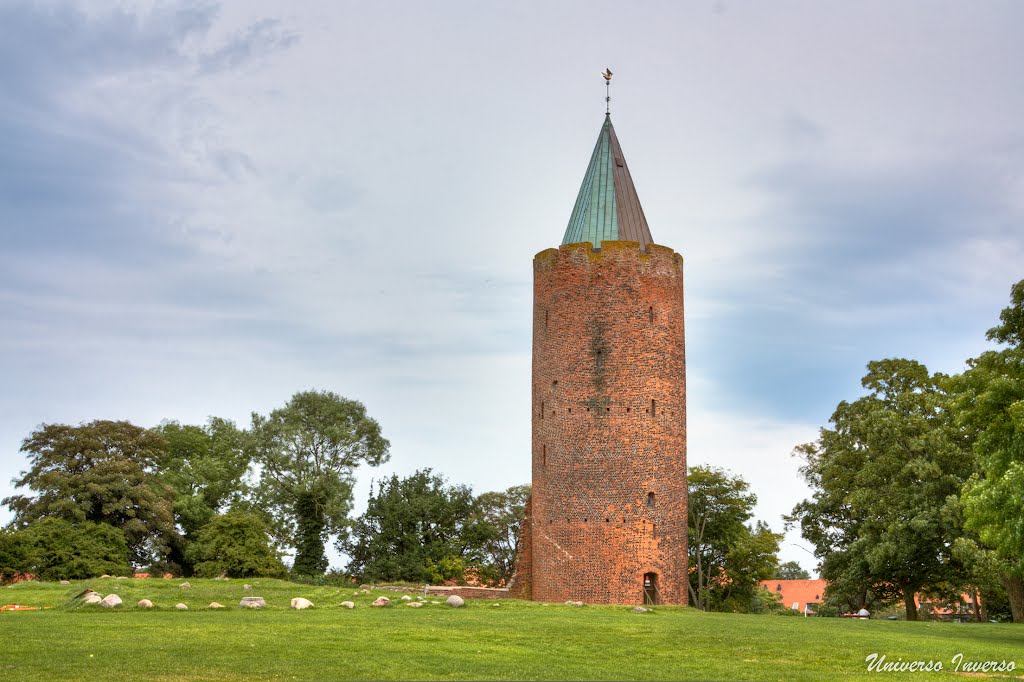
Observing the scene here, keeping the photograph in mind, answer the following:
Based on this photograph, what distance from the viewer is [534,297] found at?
38.2 metres

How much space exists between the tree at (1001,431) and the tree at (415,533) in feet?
92.3

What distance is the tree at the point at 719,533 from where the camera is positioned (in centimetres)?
5141

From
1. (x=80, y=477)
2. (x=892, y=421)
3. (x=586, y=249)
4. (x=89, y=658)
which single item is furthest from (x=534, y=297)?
(x=89, y=658)

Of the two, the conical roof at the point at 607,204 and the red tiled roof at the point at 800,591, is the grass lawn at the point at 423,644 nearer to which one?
the conical roof at the point at 607,204

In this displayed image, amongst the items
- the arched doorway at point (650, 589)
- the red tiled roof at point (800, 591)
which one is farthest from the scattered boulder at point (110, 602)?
the red tiled roof at point (800, 591)

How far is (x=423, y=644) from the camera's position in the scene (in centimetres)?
1658

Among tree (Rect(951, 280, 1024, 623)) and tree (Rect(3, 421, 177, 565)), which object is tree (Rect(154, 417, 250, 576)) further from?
tree (Rect(951, 280, 1024, 623))

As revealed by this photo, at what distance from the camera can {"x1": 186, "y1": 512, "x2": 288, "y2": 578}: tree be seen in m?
42.3

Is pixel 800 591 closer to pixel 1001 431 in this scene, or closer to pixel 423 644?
pixel 1001 431

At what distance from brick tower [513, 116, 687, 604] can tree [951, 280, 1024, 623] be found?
11089mm

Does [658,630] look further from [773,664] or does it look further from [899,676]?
[899,676]

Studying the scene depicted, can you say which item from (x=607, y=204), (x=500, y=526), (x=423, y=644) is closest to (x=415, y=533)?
(x=500, y=526)

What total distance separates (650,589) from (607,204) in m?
14.7

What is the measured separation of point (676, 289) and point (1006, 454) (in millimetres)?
15383
